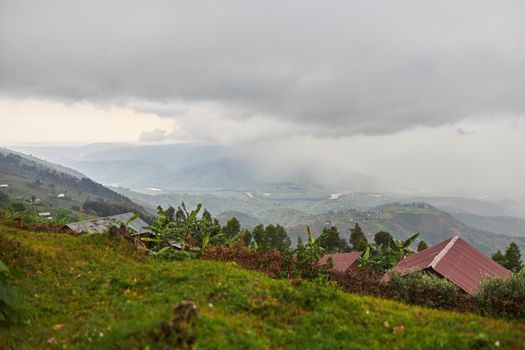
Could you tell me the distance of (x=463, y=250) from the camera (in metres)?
22.2

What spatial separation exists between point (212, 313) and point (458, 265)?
16.1 metres

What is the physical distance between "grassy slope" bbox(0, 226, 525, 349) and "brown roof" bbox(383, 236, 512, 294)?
7.14m

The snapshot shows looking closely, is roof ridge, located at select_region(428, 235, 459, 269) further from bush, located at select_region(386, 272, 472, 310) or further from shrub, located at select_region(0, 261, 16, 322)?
shrub, located at select_region(0, 261, 16, 322)

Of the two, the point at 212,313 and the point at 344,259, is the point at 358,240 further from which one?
the point at 212,313

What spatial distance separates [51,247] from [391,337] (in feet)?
43.1

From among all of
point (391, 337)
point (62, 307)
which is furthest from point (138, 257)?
point (391, 337)

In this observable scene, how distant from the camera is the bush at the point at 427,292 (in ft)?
45.1

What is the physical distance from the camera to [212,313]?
8523 millimetres

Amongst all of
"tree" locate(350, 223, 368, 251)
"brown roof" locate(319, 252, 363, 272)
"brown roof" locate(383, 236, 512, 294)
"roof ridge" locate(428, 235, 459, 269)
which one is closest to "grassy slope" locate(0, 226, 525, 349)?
"brown roof" locate(383, 236, 512, 294)

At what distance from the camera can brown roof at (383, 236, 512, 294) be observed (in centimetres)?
1803

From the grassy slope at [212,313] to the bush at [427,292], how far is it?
136 inches

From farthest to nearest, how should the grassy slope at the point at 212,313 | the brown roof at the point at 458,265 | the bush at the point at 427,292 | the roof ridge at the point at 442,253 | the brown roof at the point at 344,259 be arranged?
the brown roof at the point at 344,259
the roof ridge at the point at 442,253
the brown roof at the point at 458,265
the bush at the point at 427,292
the grassy slope at the point at 212,313

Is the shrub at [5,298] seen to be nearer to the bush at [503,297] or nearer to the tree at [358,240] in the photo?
the bush at [503,297]

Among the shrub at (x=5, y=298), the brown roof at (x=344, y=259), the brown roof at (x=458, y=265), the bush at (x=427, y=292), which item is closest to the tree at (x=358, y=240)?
the brown roof at (x=344, y=259)
